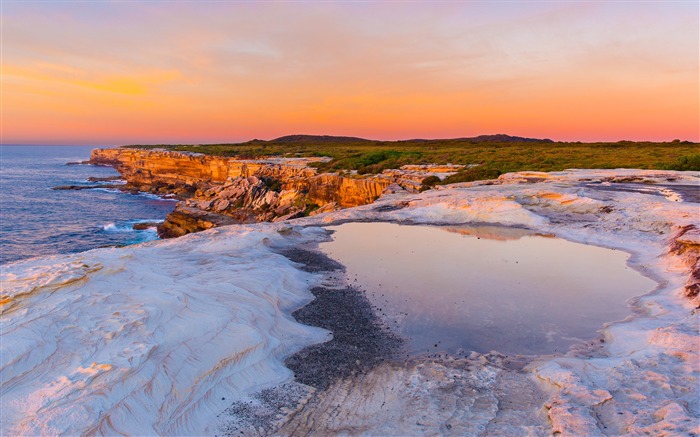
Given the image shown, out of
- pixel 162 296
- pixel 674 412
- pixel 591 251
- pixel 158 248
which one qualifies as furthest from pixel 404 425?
pixel 591 251

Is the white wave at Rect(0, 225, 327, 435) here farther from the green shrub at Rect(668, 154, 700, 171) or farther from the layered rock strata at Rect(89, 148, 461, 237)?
the green shrub at Rect(668, 154, 700, 171)

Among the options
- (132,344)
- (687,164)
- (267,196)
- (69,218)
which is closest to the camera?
(132,344)

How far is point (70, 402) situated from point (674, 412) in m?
8.63

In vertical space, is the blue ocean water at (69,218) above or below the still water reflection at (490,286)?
below

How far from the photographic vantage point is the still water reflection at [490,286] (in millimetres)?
9594

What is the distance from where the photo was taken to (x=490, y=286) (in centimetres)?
1265

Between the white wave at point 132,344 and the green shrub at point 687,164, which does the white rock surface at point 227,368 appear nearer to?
the white wave at point 132,344

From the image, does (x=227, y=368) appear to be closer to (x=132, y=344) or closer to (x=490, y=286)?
(x=132, y=344)

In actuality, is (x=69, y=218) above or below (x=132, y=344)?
below

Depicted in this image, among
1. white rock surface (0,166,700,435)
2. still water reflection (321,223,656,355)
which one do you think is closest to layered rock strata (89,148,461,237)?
still water reflection (321,223,656,355)

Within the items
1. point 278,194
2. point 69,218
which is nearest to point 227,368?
point 278,194

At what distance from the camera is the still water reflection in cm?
959

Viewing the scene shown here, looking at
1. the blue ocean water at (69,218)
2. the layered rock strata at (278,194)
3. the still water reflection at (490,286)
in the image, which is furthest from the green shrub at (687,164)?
the blue ocean water at (69,218)

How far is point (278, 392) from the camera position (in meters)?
7.27
